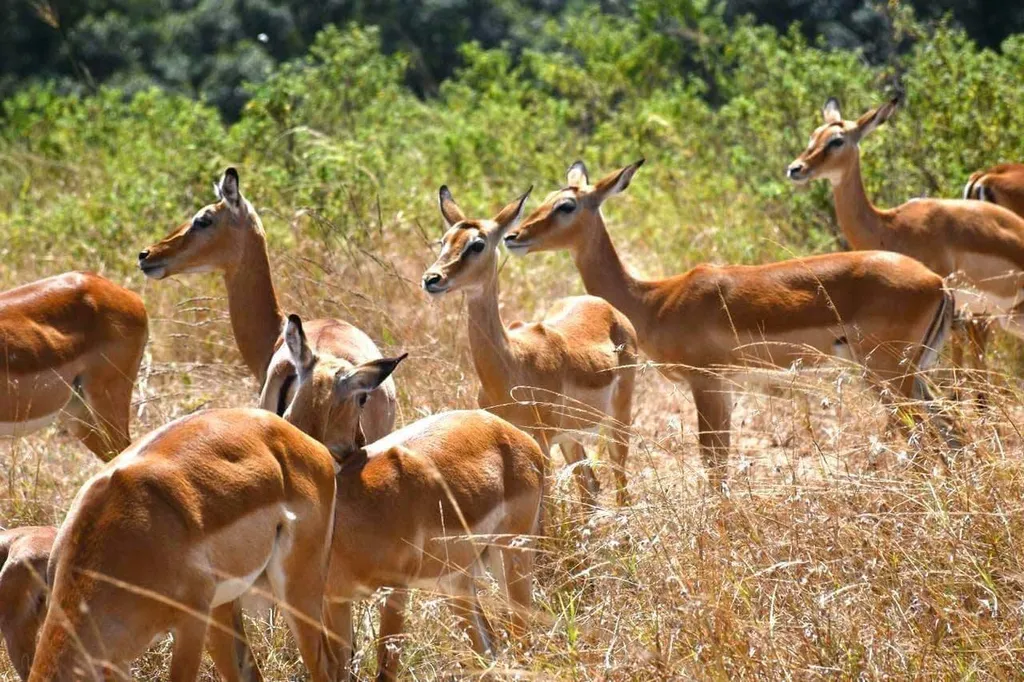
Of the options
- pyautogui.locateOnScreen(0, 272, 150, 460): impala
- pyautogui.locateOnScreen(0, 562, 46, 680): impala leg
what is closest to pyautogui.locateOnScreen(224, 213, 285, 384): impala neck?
pyautogui.locateOnScreen(0, 272, 150, 460): impala

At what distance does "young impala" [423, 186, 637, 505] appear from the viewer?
6344 mm

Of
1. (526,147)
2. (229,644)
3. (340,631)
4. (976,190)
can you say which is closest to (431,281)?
(340,631)

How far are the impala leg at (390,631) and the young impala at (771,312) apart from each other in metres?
2.54

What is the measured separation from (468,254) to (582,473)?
3.38 feet

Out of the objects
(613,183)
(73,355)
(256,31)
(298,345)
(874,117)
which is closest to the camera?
(298,345)

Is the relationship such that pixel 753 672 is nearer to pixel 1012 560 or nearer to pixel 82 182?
pixel 1012 560

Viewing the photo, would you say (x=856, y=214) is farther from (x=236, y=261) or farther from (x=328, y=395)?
(x=328, y=395)

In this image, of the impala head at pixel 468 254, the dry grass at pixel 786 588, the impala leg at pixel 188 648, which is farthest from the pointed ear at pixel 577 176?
the impala leg at pixel 188 648

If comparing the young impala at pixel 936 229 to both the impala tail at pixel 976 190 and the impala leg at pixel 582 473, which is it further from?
the impala leg at pixel 582 473

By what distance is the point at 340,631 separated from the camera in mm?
4562

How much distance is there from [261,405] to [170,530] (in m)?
1.62

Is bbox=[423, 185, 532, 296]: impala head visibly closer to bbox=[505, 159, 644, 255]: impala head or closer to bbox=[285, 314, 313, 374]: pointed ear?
bbox=[505, 159, 644, 255]: impala head

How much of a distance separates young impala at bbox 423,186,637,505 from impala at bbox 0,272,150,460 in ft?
5.31

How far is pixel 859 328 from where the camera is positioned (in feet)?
23.7
